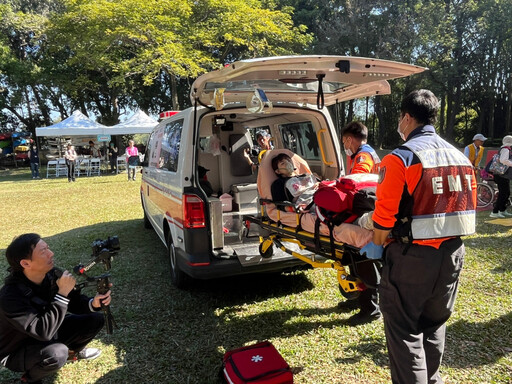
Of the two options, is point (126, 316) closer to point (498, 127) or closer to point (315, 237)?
point (315, 237)

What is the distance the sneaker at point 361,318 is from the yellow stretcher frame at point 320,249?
0.55 meters

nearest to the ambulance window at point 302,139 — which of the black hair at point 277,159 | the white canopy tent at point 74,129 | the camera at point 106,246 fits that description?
the black hair at point 277,159

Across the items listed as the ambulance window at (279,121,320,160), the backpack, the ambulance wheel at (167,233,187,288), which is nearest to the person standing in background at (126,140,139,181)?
the ambulance window at (279,121,320,160)

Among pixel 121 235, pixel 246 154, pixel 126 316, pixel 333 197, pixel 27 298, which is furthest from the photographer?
pixel 121 235

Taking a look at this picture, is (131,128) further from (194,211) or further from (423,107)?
(423,107)

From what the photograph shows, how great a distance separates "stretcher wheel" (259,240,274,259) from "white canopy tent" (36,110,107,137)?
16303 millimetres

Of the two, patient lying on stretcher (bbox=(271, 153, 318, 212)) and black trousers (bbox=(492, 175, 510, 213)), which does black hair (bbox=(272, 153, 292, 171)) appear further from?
black trousers (bbox=(492, 175, 510, 213))

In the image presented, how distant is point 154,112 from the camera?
31922mm

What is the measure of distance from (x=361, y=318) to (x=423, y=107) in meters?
2.18

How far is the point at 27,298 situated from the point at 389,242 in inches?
91.8

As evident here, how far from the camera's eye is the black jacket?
2.30m

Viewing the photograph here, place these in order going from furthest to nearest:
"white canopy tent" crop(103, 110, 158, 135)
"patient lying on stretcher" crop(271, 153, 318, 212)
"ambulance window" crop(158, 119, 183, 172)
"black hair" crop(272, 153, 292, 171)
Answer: "white canopy tent" crop(103, 110, 158, 135) → "ambulance window" crop(158, 119, 183, 172) → "black hair" crop(272, 153, 292, 171) → "patient lying on stretcher" crop(271, 153, 318, 212)

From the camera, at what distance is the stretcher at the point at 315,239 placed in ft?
8.20

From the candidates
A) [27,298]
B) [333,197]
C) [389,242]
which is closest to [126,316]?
[27,298]
